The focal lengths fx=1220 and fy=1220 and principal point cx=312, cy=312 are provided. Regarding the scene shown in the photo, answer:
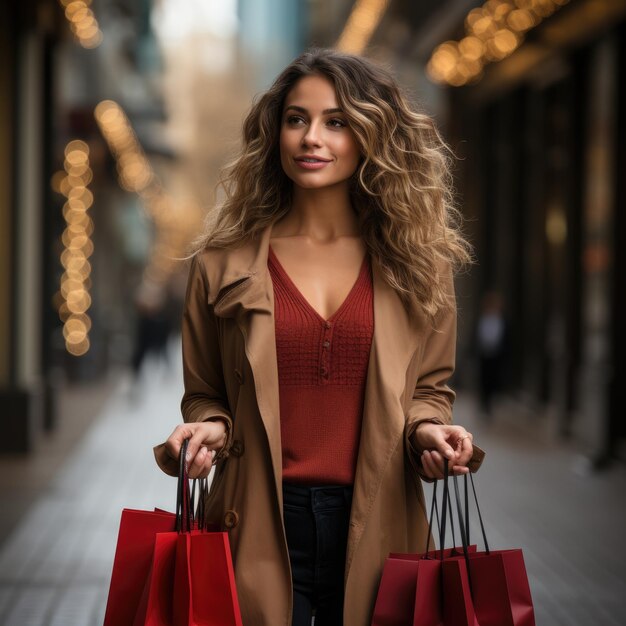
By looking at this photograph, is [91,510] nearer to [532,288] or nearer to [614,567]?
[614,567]

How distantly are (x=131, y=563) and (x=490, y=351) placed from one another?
547 inches

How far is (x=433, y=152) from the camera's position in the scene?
3250mm

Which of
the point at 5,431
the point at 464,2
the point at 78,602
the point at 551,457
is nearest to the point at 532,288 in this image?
the point at 464,2

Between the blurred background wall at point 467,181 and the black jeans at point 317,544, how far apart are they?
1.25 metres

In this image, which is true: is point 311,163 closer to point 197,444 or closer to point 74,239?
point 197,444

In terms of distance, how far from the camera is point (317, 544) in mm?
3010

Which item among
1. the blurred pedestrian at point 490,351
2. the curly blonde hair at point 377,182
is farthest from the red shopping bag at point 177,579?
the blurred pedestrian at point 490,351

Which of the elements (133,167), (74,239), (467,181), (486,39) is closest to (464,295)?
(486,39)

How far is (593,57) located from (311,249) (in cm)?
1198

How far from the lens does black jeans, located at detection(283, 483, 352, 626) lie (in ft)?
9.86

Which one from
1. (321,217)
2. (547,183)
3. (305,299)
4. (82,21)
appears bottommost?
(305,299)

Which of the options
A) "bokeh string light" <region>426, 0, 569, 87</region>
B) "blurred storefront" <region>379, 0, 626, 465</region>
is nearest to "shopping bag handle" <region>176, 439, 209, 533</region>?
"blurred storefront" <region>379, 0, 626, 465</region>

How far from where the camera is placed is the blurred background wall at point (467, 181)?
1258 centimetres

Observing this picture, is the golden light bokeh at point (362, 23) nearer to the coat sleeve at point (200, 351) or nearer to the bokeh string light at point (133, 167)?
the bokeh string light at point (133, 167)
